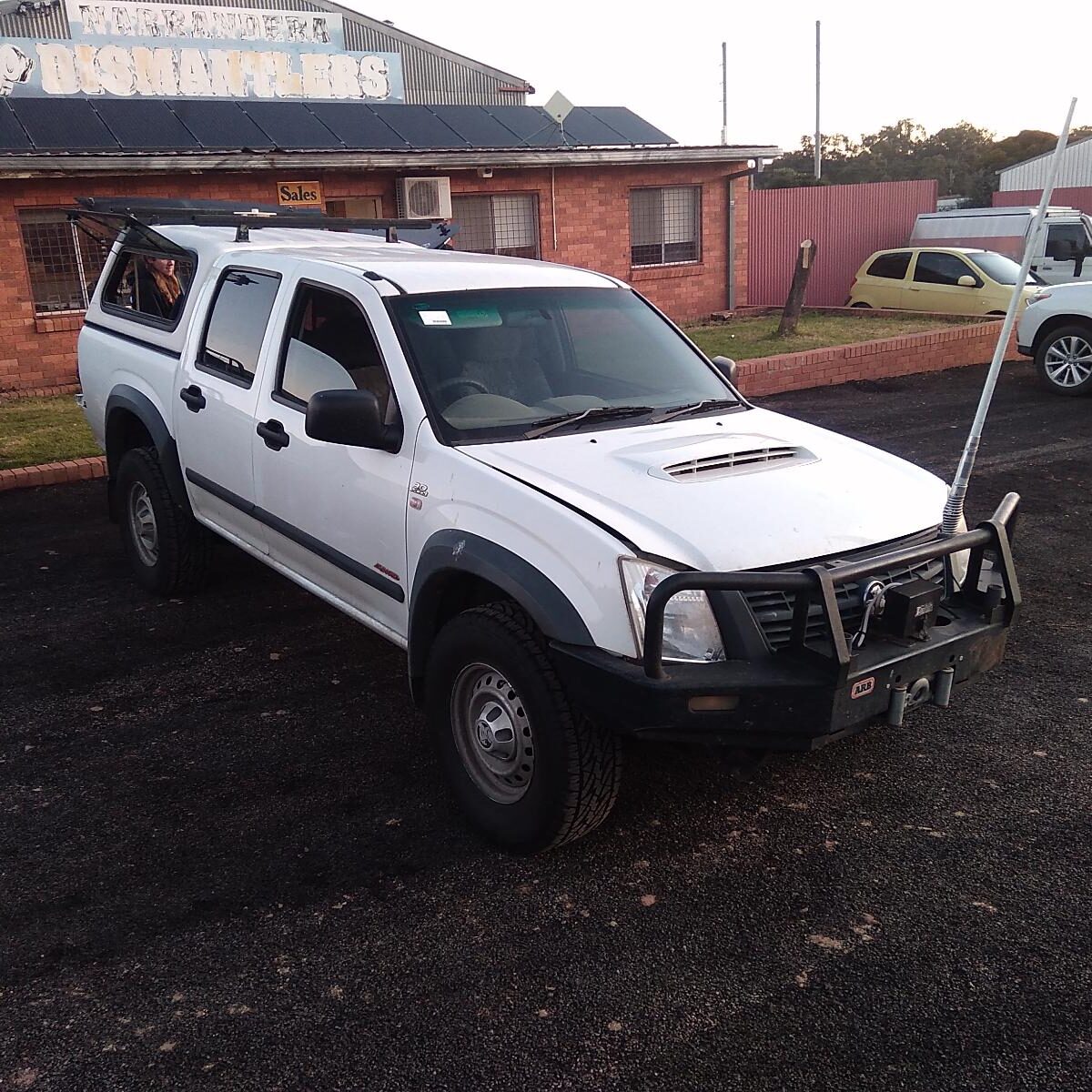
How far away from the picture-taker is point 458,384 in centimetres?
425

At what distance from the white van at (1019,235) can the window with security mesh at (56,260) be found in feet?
48.1

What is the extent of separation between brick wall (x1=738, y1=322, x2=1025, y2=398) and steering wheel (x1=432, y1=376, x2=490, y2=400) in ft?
27.0

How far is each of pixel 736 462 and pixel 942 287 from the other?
49.0ft

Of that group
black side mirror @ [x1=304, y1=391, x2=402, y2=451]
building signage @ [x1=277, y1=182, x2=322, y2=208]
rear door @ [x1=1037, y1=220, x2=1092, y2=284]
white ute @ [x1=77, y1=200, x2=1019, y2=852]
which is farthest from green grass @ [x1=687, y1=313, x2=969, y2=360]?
black side mirror @ [x1=304, y1=391, x2=402, y2=451]

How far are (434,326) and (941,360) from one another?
444 inches

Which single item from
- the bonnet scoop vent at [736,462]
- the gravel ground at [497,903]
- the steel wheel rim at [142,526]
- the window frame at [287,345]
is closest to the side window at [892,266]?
the gravel ground at [497,903]

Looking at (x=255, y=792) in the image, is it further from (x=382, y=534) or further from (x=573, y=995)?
(x=573, y=995)

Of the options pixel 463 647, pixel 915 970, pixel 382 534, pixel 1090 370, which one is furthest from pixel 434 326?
pixel 1090 370

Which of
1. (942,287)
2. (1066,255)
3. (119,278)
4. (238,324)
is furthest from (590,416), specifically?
(1066,255)

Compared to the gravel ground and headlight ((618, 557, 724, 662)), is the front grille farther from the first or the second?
the gravel ground

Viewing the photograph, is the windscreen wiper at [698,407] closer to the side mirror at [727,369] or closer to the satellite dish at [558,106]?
the side mirror at [727,369]

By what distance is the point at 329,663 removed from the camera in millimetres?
5363

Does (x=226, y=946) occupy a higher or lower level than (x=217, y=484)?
lower

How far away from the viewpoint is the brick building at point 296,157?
13555 millimetres
